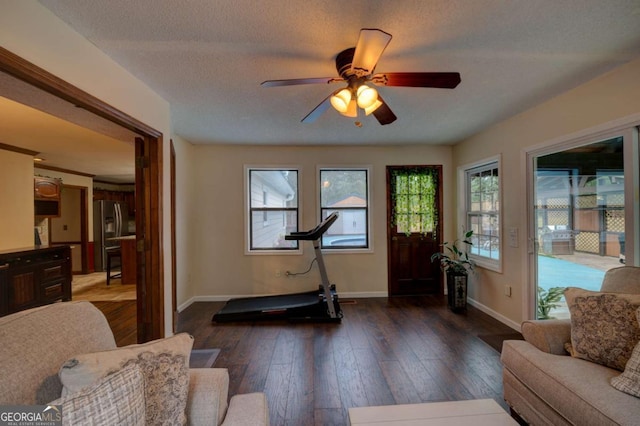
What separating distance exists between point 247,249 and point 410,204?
2.71 meters

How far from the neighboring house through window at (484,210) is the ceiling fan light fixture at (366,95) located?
2.50 meters

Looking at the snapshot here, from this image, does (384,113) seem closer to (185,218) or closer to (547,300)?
(547,300)

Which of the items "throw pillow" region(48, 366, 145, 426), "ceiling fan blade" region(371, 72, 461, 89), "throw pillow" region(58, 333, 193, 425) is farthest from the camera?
"ceiling fan blade" region(371, 72, 461, 89)

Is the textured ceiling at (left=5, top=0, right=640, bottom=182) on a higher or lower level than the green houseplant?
higher

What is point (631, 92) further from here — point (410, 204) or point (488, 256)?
point (410, 204)

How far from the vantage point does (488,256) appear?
12.4ft

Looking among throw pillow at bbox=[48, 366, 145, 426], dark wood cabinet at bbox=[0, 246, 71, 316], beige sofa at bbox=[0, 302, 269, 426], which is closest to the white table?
beige sofa at bbox=[0, 302, 269, 426]

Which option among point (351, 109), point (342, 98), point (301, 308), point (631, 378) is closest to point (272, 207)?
point (301, 308)

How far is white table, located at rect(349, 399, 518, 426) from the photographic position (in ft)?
4.16

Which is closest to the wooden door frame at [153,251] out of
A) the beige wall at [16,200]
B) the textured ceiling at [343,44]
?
the textured ceiling at [343,44]

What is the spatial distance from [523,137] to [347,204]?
242cm

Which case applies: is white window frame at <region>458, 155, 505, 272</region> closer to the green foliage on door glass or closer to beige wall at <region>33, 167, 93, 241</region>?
the green foliage on door glass

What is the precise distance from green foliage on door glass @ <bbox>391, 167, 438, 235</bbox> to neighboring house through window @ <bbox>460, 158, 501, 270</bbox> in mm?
479

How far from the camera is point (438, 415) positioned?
4.32ft
